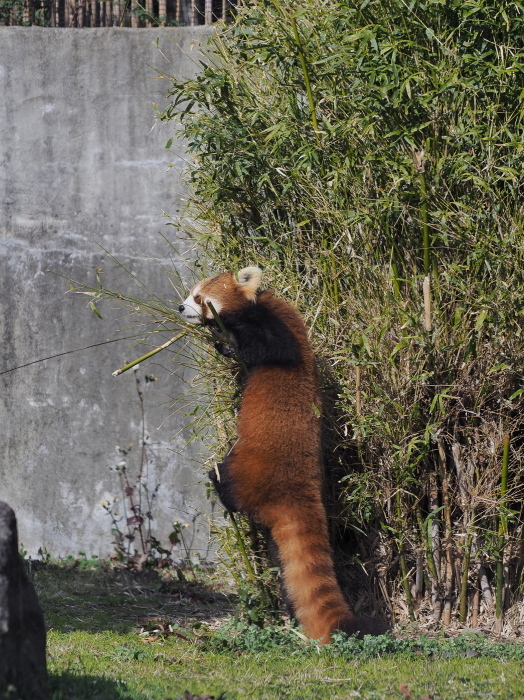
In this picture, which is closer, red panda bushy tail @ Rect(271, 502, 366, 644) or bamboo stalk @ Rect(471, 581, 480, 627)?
red panda bushy tail @ Rect(271, 502, 366, 644)

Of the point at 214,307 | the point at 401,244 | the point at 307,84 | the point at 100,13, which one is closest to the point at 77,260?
the point at 100,13

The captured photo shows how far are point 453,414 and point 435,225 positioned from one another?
1096 millimetres

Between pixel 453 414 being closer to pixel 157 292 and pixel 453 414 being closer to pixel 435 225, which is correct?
pixel 435 225

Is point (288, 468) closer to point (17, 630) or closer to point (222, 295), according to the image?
point (222, 295)

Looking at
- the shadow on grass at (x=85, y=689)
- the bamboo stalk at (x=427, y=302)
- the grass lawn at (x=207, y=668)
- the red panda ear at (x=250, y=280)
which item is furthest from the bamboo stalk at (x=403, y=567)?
the shadow on grass at (x=85, y=689)

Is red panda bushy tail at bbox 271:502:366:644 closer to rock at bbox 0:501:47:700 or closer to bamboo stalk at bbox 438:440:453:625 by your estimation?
bamboo stalk at bbox 438:440:453:625

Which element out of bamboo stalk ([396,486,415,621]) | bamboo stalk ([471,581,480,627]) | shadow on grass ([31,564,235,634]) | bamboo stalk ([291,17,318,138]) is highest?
bamboo stalk ([291,17,318,138])

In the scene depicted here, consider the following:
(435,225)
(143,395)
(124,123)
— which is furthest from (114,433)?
(435,225)

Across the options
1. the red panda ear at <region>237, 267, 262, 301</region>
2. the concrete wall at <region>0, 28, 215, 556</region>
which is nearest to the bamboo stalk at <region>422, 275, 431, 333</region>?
the red panda ear at <region>237, 267, 262, 301</region>

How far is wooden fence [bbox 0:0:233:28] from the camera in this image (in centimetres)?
768

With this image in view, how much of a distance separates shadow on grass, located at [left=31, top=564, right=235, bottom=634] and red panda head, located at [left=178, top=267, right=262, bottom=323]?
6.60ft

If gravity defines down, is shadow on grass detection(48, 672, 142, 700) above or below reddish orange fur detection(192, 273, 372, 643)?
below

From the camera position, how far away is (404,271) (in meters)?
4.89

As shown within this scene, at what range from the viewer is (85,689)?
3.28 metres
